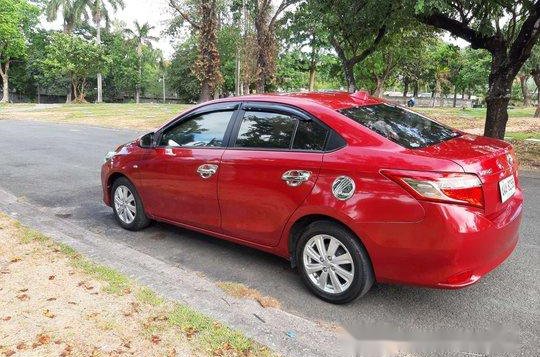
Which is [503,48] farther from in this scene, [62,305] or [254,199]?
[62,305]

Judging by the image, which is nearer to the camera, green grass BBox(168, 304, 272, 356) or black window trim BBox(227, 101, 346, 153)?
green grass BBox(168, 304, 272, 356)

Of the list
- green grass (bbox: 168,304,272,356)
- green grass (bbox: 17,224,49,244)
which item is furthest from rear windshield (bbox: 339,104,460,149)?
green grass (bbox: 17,224,49,244)

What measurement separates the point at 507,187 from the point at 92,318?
10.5ft

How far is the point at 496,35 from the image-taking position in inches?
403

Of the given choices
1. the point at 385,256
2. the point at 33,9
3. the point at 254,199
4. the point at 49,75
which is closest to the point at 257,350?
the point at 385,256

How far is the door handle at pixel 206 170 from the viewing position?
14.0ft

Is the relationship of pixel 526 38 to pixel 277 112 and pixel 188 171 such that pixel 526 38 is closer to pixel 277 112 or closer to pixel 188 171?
pixel 277 112

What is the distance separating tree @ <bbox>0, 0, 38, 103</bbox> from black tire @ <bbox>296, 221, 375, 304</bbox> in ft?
169

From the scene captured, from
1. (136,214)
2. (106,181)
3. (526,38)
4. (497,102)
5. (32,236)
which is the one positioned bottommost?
(32,236)

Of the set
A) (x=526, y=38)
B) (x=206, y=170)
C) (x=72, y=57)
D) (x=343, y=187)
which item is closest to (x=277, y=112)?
(x=206, y=170)

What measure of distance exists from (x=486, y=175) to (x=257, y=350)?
77.6 inches

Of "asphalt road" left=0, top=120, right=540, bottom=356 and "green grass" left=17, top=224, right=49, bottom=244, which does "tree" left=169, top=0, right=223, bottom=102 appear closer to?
"asphalt road" left=0, top=120, right=540, bottom=356

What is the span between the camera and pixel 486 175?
10.6 feet

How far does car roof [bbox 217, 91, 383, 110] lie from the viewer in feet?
13.0
